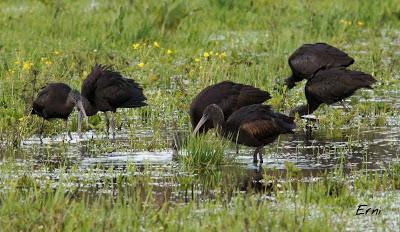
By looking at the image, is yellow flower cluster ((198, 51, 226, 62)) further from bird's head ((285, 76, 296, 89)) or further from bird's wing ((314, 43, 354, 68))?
bird's wing ((314, 43, 354, 68))

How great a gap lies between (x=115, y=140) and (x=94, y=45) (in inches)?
190

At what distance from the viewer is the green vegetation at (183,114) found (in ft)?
23.6

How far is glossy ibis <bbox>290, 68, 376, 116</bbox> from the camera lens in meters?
12.1

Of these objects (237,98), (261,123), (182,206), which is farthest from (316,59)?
(182,206)

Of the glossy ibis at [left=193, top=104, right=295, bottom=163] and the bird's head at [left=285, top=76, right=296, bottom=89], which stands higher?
the bird's head at [left=285, top=76, right=296, bottom=89]

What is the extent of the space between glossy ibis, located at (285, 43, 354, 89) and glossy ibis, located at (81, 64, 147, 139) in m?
2.39

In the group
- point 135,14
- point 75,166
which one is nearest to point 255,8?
point 135,14

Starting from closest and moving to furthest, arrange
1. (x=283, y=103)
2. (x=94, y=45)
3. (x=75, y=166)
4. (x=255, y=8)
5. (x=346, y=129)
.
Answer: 1. (x=75, y=166)
2. (x=346, y=129)
3. (x=283, y=103)
4. (x=94, y=45)
5. (x=255, y=8)

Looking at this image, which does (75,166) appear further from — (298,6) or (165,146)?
(298,6)

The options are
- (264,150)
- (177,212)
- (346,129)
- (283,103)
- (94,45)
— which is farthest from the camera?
(94,45)

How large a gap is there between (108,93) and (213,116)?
7.14 ft

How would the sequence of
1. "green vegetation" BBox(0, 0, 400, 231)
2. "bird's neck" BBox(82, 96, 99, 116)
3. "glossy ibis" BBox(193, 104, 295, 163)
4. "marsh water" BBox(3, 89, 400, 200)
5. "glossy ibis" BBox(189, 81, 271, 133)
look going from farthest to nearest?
"bird's neck" BBox(82, 96, 99, 116)
"glossy ibis" BBox(189, 81, 271, 133)
"glossy ibis" BBox(193, 104, 295, 163)
"marsh water" BBox(3, 89, 400, 200)
"green vegetation" BBox(0, 0, 400, 231)

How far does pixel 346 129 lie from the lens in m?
11.5

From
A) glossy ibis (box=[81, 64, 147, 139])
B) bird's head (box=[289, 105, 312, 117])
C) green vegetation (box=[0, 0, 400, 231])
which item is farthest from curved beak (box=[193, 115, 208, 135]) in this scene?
bird's head (box=[289, 105, 312, 117])
